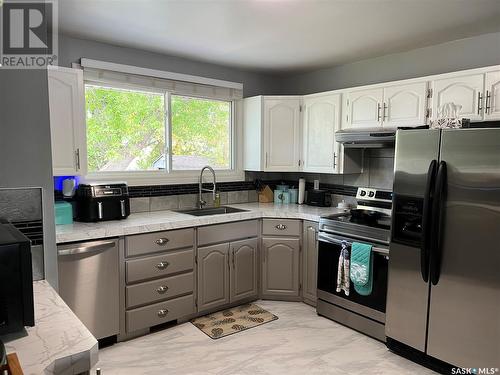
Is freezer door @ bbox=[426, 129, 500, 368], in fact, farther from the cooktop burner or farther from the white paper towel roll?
the white paper towel roll

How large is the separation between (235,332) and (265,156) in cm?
178

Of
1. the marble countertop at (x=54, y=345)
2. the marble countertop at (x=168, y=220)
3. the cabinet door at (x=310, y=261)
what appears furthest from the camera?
the cabinet door at (x=310, y=261)

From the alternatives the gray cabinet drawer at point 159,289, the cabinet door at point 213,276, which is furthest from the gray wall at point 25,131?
the cabinet door at point 213,276

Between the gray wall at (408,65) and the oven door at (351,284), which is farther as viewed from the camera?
the gray wall at (408,65)

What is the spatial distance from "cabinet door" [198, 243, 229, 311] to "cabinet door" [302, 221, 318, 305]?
734mm

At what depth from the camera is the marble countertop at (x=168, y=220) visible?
2555 millimetres

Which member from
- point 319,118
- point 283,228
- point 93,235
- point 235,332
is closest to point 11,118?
point 93,235

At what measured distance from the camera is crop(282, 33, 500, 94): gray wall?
289cm

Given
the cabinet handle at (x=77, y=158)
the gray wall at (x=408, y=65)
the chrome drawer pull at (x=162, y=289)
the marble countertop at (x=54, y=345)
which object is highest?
the gray wall at (x=408, y=65)

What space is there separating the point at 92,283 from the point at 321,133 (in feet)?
7.97

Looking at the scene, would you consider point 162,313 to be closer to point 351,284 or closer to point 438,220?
point 351,284

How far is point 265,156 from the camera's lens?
3912 mm

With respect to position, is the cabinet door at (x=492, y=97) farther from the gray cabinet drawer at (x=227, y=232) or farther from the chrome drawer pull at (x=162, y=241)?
the chrome drawer pull at (x=162, y=241)

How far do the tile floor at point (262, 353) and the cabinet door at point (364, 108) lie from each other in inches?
69.9
